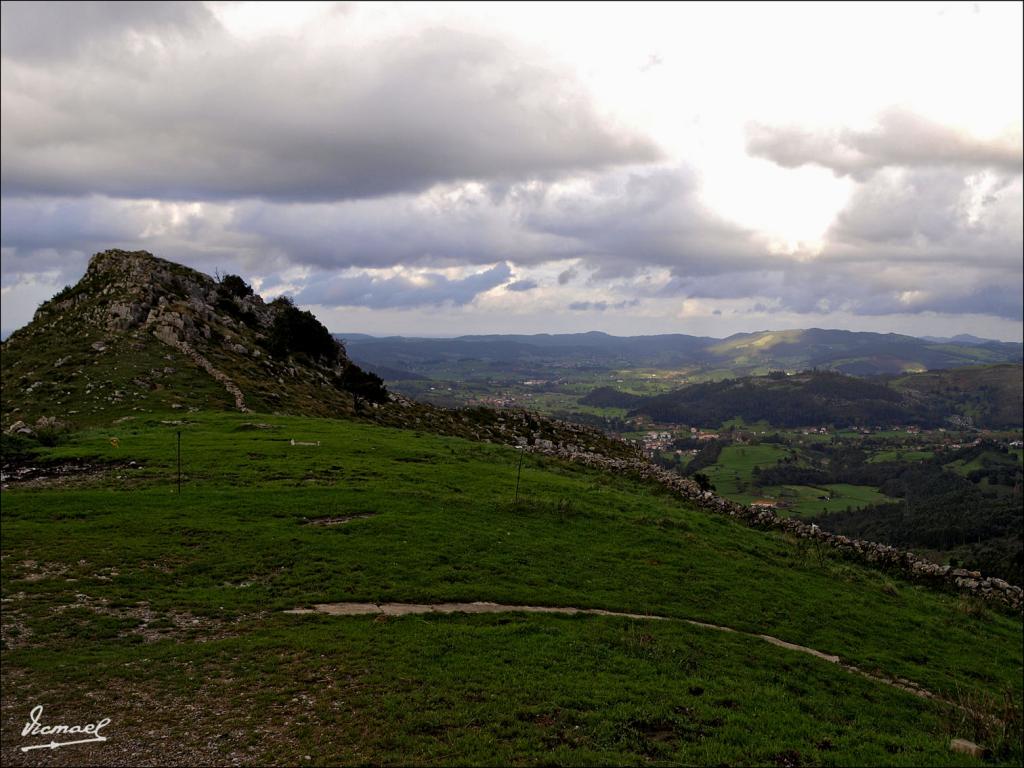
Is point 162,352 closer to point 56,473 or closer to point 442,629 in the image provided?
point 56,473

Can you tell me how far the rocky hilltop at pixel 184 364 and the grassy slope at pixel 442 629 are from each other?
1483cm

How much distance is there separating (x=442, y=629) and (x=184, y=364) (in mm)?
51746

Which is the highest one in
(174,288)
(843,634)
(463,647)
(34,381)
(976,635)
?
(174,288)

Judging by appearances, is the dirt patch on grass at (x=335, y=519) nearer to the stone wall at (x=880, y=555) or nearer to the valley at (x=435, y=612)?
the valley at (x=435, y=612)

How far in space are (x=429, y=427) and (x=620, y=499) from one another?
34979mm

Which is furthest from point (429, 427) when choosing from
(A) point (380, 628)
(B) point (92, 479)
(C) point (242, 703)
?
(C) point (242, 703)

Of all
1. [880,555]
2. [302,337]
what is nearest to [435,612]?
[880,555]

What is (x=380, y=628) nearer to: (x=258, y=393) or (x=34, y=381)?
(x=258, y=393)

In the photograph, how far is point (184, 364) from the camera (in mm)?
58375

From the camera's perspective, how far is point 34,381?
169ft

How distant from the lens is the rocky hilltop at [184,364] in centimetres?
4991
